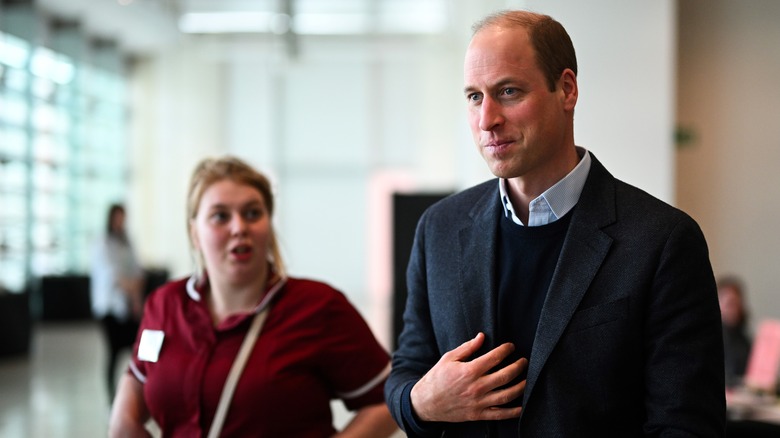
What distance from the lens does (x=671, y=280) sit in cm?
166

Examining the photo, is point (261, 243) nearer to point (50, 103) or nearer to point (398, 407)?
point (398, 407)

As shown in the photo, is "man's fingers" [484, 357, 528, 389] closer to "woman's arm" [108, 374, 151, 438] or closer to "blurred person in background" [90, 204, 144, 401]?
"woman's arm" [108, 374, 151, 438]

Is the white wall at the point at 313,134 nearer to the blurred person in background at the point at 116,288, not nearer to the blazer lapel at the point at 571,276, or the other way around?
the blurred person in background at the point at 116,288

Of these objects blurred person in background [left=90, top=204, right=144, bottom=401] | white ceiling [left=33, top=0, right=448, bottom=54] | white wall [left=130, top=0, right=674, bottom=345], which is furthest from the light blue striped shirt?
white wall [left=130, top=0, right=674, bottom=345]

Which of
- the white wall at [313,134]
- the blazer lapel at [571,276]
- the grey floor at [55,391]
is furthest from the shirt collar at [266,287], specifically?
the white wall at [313,134]

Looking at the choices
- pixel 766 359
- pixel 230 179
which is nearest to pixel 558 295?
pixel 230 179

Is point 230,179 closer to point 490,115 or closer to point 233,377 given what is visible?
point 233,377

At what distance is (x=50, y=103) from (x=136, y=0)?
8.69 ft

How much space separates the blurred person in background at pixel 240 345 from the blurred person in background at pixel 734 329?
12.3ft

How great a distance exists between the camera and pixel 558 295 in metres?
1.73

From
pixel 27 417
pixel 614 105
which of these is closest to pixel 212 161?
pixel 614 105

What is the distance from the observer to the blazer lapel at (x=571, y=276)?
1.71 meters

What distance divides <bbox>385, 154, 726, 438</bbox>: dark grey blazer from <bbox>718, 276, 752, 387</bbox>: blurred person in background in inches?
171

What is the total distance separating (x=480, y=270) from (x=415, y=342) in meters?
0.26
